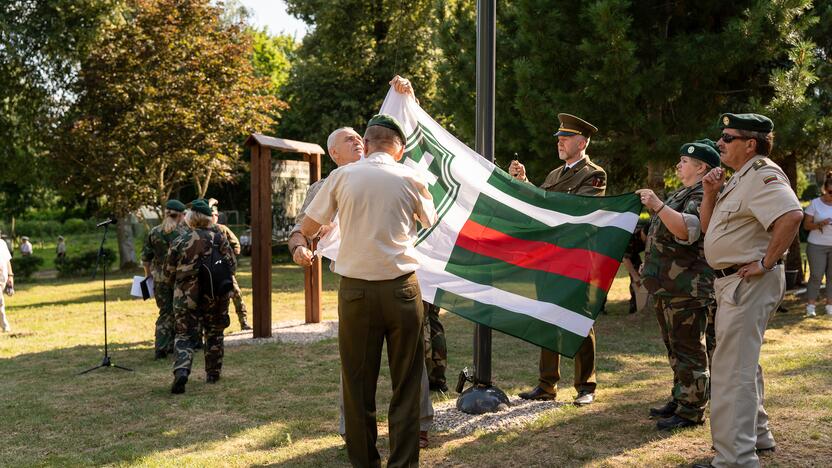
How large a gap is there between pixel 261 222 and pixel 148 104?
1461 centimetres

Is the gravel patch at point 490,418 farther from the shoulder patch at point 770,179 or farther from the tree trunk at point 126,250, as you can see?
the tree trunk at point 126,250

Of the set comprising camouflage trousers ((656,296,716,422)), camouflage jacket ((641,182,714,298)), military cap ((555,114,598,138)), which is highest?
military cap ((555,114,598,138))

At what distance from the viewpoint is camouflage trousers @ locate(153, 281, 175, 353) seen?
9.62 metres

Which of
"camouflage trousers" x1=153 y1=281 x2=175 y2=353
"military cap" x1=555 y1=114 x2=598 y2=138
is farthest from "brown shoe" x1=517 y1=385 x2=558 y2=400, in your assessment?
"camouflage trousers" x1=153 y1=281 x2=175 y2=353

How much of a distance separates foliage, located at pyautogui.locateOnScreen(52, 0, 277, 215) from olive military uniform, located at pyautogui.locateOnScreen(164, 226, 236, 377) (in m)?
16.4

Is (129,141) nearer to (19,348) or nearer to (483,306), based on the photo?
(19,348)

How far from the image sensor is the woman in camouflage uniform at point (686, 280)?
17.3 ft

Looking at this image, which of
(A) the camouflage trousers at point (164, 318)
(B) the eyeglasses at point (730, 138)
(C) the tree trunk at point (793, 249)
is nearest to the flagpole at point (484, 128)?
(B) the eyeglasses at point (730, 138)

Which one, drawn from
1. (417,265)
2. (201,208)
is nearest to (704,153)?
(417,265)

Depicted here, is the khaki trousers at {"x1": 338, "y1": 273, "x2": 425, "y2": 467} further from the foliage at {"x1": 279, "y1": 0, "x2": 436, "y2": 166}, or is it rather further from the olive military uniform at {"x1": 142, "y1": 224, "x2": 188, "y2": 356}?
the foliage at {"x1": 279, "y1": 0, "x2": 436, "y2": 166}

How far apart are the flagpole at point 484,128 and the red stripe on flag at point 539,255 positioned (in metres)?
0.68

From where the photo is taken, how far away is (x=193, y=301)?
779 cm

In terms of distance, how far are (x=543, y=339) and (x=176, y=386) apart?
4161mm

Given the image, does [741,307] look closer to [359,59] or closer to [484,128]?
[484,128]
